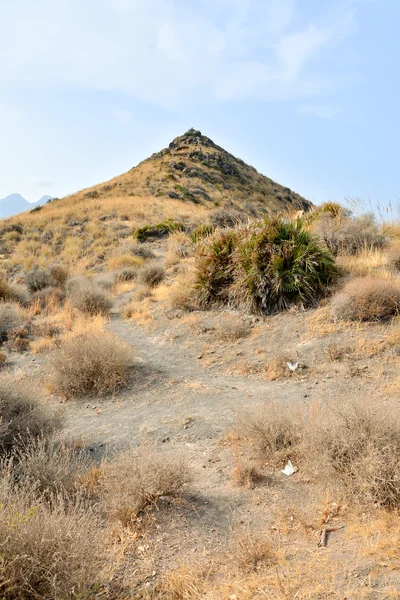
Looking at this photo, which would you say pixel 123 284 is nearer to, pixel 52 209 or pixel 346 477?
pixel 346 477

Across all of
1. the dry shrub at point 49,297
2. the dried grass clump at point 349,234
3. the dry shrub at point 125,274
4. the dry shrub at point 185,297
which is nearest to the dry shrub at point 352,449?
the dry shrub at point 185,297

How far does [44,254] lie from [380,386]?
68.8ft

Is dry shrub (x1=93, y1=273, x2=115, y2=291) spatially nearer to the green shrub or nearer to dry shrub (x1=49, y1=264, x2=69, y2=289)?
dry shrub (x1=49, y1=264, x2=69, y2=289)

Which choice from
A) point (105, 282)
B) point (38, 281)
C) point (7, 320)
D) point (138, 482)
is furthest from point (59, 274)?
point (138, 482)

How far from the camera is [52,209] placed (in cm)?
3253

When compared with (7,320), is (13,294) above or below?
above

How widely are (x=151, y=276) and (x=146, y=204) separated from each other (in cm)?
1651

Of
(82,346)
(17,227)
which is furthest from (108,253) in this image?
(82,346)

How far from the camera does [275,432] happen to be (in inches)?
158

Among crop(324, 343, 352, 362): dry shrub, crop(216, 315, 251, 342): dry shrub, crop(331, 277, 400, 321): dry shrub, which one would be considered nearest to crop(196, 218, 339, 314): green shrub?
crop(216, 315, 251, 342): dry shrub

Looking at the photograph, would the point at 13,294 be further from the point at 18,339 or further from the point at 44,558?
the point at 44,558

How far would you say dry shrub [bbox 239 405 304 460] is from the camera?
12.9ft

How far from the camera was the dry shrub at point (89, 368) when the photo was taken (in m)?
6.73

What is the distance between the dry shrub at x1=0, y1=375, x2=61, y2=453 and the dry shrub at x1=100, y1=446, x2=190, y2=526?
47.0 inches
